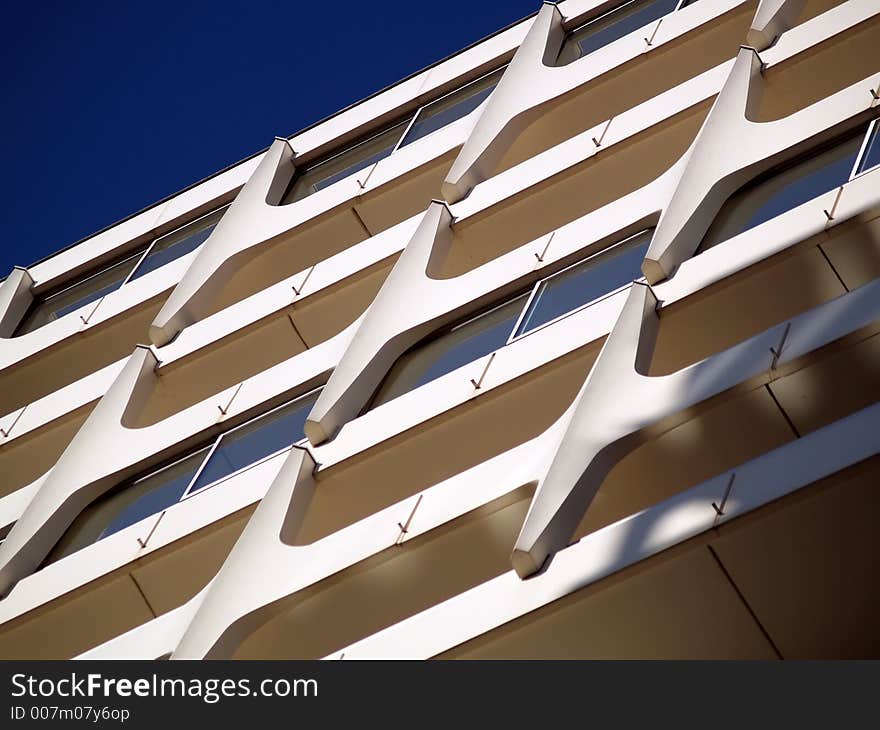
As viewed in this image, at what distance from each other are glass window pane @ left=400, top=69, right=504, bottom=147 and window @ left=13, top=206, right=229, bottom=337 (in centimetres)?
384

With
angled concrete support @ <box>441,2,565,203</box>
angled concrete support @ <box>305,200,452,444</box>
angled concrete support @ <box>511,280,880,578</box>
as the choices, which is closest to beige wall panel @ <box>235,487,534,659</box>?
angled concrete support @ <box>511,280,880,578</box>

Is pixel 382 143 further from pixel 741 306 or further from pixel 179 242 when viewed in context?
pixel 741 306

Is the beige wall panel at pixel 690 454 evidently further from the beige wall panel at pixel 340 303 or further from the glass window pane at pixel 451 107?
the glass window pane at pixel 451 107

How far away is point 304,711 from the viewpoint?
362 inches

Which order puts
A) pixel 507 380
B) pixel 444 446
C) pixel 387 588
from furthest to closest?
pixel 444 446
pixel 507 380
pixel 387 588

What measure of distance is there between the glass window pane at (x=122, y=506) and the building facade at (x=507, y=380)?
0.05m

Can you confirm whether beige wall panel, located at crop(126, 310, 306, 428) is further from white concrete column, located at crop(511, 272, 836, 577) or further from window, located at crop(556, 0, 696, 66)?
white concrete column, located at crop(511, 272, 836, 577)

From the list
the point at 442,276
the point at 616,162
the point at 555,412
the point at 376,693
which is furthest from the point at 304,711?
the point at 616,162

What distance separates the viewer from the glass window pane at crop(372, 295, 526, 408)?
589 inches

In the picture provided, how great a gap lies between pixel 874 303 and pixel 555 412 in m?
3.89

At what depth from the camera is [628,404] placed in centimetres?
1193

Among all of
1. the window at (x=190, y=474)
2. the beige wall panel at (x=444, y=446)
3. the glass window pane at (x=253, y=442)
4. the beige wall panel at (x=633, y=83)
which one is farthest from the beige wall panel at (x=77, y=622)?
the beige wall panel at (x=633, y=83)

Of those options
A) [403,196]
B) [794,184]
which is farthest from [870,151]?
[403,196]

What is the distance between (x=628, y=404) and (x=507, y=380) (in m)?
2.17
